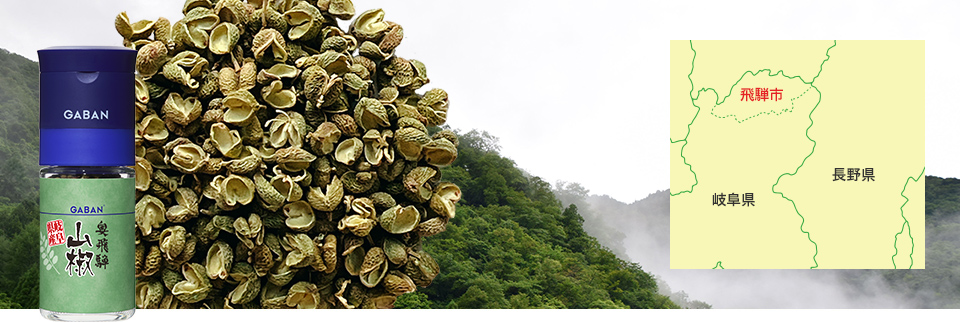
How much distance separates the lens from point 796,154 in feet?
9.67

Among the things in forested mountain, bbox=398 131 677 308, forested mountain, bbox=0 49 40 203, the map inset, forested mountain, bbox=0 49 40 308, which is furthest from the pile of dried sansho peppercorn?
forested mountain, bbox=0 49 40 203

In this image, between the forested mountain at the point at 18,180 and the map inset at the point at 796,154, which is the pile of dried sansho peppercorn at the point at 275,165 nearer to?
the map inset at the point at 796,154

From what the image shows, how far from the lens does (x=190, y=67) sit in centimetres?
221

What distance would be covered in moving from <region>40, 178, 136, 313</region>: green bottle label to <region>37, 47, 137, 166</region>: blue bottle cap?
0.12 ft

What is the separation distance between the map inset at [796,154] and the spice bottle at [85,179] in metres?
2.14

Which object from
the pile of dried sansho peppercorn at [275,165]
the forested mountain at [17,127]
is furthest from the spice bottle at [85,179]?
the forested mountain at [17,127]

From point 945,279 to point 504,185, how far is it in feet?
11.1

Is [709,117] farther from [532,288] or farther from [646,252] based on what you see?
[646,252]

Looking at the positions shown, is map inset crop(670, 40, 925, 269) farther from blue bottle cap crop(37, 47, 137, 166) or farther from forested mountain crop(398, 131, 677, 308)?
blue bottle cap crop(37, 47, 137, 166)

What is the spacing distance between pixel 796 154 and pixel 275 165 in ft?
6.33

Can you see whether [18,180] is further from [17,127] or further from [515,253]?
[515,253]

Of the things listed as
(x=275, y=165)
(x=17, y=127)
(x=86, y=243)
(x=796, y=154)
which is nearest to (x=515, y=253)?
(x=796, y=154)

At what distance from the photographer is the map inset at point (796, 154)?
2.87 m

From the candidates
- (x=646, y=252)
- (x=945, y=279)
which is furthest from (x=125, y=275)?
(x=945, y=279)
